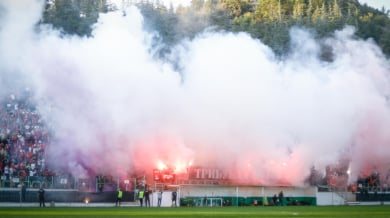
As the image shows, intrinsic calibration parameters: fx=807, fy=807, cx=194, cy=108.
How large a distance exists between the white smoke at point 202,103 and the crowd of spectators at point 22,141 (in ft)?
4.53

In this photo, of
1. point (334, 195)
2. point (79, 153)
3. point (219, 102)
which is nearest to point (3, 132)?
point (79, 153)

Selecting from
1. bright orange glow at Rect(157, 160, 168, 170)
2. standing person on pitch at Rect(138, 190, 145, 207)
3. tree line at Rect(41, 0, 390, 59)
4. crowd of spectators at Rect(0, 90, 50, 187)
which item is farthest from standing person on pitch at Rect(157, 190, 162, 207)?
tree line at Rect(41, 0, 390, 59)

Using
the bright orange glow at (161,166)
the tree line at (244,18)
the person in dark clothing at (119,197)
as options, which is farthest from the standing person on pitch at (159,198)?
the tree line at (244,18)

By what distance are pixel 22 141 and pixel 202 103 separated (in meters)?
12.3

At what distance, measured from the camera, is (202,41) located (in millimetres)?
58625

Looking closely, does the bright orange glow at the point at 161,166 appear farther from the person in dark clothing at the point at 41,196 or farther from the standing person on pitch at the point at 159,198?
the person in dark clothing at the point at 41,196

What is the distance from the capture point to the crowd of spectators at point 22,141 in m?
52.8

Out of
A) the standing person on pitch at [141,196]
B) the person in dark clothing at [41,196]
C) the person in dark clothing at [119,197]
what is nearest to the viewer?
the person in dark clothing at [41,196]

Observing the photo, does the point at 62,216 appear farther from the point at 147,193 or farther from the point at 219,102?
the point at 219,102

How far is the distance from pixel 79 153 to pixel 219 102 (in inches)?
394

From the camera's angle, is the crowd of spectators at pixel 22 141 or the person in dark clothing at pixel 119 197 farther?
the crowd of spectators at pixel 22 141

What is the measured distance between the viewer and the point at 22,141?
177 ft

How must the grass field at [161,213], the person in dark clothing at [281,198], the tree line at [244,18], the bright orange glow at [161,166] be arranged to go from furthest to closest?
the tree line at [244,18] → the person in dark clothing at [281,198] → the bright orange glow at [161,166] → the grass field at [161,213]

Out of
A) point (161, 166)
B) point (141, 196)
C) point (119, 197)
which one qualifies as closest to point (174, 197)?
point (141, 196)
